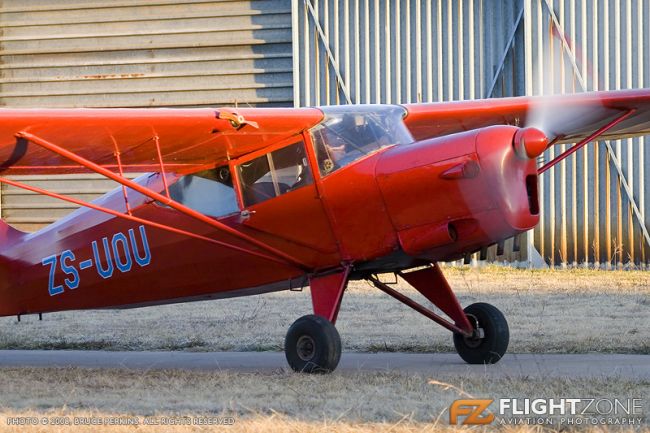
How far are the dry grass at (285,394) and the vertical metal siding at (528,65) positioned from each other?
42.9 feet

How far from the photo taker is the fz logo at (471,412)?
19.0 ft

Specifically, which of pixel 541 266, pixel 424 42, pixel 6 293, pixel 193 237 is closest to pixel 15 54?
pixel 424 42

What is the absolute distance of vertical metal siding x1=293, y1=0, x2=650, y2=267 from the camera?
20438mm

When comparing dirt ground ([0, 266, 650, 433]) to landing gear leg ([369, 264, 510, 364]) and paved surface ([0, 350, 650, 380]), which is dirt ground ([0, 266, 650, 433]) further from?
landing gear leg ([369, 264, 510, 364])

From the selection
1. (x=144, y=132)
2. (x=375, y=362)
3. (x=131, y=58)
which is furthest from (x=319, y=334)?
(x=131, y=58)

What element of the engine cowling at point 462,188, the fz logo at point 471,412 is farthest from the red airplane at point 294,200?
the fz logo at point 471,412

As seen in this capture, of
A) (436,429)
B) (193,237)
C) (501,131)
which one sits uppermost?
(501,131)

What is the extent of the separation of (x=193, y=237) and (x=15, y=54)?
654 inches

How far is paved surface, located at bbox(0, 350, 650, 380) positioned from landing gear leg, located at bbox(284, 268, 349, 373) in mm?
618

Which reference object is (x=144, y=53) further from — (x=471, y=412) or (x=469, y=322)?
→ (x=471, y=412)

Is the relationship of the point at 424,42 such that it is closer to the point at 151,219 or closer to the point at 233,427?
the point at 151,219

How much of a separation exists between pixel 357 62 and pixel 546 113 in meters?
12.2

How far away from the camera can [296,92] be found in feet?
73.2

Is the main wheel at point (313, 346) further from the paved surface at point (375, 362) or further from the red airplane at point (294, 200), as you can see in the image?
the paved surface at point (375, 362)
